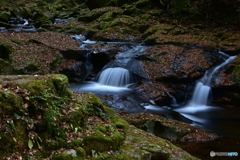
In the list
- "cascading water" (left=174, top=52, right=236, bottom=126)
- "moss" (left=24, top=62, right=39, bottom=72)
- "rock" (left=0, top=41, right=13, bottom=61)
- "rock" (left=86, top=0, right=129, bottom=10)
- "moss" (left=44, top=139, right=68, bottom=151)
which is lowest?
"cascading water" (left=174, top=52, right=236, bottom=126)

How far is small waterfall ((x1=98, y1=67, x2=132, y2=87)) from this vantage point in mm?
14031

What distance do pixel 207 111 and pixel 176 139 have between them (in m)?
4.28

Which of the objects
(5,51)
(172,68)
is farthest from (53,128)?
(5,51)

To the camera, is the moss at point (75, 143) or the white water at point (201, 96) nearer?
the moss at point (75, 143)

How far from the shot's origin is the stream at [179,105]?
810 cm

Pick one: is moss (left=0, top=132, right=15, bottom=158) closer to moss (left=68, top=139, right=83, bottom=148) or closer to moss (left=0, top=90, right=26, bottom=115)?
moss (left=0, top=90, right=26, bottom=115)

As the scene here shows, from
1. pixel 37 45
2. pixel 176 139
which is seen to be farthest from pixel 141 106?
pixel 37 45

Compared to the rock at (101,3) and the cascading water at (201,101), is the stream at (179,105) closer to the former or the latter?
the cascading water at (201,101)

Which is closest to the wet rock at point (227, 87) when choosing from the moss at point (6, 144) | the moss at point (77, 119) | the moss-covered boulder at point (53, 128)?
the moss-covered boulder at point (53, 128)

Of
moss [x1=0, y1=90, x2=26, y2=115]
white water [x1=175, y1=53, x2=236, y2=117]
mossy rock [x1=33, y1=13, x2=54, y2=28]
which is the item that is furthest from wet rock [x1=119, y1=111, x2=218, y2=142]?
mossy rock [x1=33, y1=13, x2=54, y2=28]

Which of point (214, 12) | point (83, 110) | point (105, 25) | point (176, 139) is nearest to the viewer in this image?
point (83, 110)

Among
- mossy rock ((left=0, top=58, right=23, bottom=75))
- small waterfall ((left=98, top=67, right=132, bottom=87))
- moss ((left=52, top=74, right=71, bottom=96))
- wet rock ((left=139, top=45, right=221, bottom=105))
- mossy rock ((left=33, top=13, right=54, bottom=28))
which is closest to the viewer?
moss ((left=52, top=74, right=71, bottom=96))

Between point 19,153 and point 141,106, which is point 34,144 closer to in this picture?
point 19,153

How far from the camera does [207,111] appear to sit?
1182 cm
